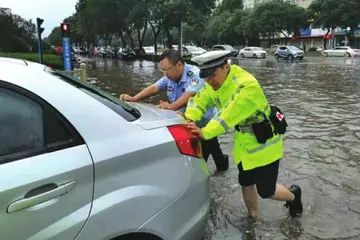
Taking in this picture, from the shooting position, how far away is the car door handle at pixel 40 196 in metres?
1.72

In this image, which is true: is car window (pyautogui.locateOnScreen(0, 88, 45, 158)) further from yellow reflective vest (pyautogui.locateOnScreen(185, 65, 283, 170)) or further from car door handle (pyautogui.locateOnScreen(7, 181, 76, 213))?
yellow reflective vest (pyautogui.locateOnScreen(185, 65, 283, 170))

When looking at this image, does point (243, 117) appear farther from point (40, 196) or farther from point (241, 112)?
point (40, 196)

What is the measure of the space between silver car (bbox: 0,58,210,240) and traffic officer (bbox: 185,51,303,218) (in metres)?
0.60

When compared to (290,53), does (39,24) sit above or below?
above

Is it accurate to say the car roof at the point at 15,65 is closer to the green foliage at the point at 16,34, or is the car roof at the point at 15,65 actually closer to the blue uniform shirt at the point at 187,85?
the blue uniform shirt at the point at 187,85

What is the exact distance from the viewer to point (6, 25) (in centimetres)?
2788

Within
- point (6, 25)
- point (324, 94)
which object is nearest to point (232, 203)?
point (324, 94)

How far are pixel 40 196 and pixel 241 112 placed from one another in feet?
5.30

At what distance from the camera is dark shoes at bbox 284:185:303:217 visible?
3.82 meters

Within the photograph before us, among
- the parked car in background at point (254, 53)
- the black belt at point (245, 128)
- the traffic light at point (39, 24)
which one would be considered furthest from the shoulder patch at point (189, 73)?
the parked car in background at point (254, 53)

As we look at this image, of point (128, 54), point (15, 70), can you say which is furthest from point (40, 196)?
point (128, 54)

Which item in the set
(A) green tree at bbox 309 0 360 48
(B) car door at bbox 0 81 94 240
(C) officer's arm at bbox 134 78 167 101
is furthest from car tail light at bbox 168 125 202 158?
(A) green tree at bbox 309 0 360 48

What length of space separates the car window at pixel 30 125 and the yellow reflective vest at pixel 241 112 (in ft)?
→ 3.61

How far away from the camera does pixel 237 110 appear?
2930 mm
